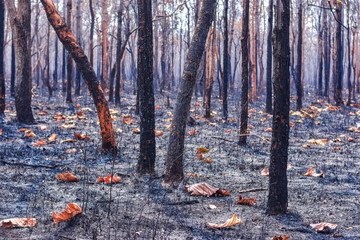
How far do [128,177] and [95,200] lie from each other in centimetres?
102

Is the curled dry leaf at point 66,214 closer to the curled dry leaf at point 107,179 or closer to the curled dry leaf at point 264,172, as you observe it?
the curled dry leaf at point 107,179

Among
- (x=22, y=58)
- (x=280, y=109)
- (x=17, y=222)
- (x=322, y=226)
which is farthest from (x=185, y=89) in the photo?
(x=22, y=58)

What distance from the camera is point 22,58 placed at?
321 inches

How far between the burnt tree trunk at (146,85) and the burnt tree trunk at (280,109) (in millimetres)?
1799

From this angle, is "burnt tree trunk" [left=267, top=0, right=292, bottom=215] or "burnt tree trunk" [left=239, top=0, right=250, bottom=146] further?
"burnt tree trunk" [left=239, top=0, right=250, bottom=146]

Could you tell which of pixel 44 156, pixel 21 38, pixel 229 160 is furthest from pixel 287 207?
pixel 21 38

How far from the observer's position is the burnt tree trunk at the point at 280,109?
3146 millimetres

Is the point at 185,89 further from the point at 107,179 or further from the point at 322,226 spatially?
the point at 322,226

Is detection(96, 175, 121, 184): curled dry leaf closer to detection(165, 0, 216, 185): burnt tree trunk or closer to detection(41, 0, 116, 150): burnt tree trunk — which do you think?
detection(165, 0, 216, 185): burnt tree trunk

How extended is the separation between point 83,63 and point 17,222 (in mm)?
3247

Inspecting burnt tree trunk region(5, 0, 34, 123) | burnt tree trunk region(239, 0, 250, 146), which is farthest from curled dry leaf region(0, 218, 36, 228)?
burnt tree trunk region(5, 0, 34, 123)

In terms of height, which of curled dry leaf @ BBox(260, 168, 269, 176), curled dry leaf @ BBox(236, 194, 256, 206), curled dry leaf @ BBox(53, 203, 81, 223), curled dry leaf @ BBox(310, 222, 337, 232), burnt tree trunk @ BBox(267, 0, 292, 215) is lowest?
curled dry leaf @ BBox(310, 222, 337, 232)

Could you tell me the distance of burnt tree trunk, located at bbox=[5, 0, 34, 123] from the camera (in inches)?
318

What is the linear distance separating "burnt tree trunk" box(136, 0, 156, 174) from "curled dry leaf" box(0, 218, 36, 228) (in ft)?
6.46
